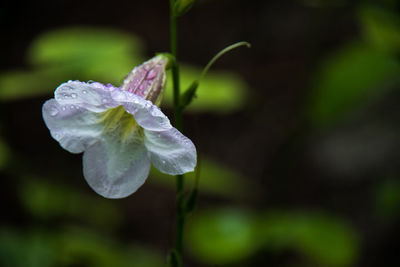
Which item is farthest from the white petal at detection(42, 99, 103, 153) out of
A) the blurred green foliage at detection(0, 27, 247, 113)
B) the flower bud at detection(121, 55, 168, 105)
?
the blurred green foliage at detection(0, 27, 247, 113)

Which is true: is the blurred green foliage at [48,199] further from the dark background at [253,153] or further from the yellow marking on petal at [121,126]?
the yellow marking on petal at [121,126]

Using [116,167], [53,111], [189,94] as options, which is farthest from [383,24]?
[53,111]

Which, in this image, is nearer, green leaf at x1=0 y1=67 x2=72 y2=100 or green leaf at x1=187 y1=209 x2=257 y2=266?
green leaf at x1=0 y1=67 x2=72 y2=100

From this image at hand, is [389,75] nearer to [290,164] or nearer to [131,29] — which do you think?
[290,164]

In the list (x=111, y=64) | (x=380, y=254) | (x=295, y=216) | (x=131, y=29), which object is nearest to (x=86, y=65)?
(x=111, y=64)

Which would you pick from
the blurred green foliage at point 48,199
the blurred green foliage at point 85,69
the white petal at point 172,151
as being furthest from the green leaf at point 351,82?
the blurred green foliage at point 48,199

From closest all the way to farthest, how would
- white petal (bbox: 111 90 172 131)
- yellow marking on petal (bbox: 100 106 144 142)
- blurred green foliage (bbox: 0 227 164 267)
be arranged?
white petal (bbox: 111 90 172 131) → yellow marking on petal (bbox: 100 106 144 142) → blurred green foliage (bbox: 0 227 164 267)

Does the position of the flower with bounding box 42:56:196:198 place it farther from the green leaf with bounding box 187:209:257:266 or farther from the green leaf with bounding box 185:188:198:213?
the green leaf with bounding box 187:209:257:266
